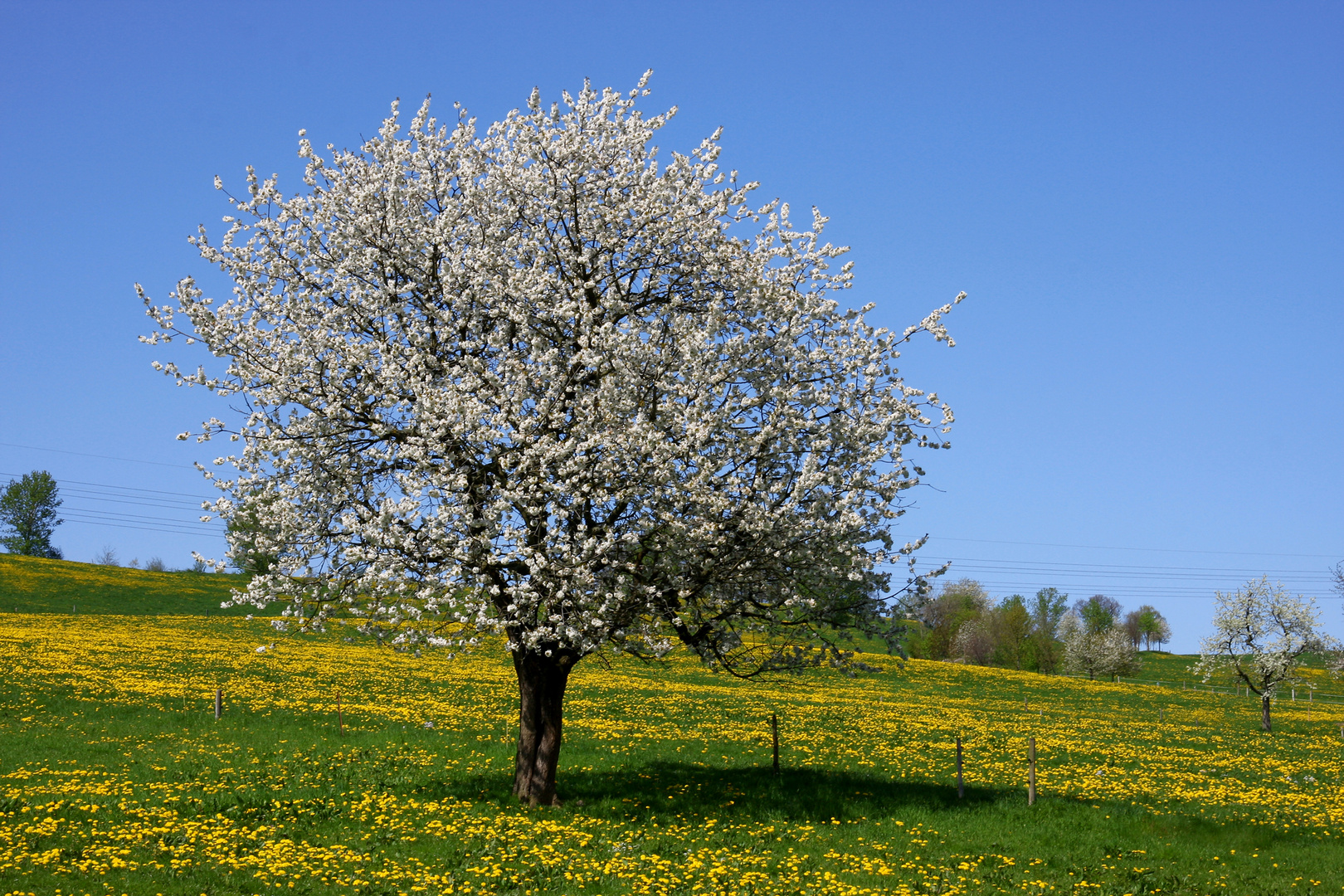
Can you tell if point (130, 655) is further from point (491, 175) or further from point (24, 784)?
point (491, 175)

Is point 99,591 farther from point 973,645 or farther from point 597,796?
point 973,645

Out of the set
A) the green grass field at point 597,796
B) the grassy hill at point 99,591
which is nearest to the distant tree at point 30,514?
the grassy hill at point 99,591

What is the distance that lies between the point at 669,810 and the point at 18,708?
86.1 feet

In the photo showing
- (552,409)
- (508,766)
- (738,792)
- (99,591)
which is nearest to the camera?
(552,409)

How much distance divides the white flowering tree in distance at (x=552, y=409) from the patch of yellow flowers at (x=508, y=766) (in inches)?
104

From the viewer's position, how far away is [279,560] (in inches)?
829

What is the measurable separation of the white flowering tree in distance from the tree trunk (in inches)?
2.7

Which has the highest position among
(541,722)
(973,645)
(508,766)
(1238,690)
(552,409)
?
(552,409)

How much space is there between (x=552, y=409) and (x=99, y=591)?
95487 mm

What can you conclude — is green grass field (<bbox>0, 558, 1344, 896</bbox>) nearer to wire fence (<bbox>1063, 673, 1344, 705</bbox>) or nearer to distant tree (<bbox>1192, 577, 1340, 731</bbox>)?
distant tree (<bbox>1192, 577, 1340, 731</bbox>)

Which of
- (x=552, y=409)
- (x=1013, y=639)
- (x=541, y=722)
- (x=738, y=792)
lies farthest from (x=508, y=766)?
(x=1013, y=639)

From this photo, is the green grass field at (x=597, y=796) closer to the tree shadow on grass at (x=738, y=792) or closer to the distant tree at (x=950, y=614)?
the tree shadow on grass at (x=738, y=792)

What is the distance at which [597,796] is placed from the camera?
2423 cm

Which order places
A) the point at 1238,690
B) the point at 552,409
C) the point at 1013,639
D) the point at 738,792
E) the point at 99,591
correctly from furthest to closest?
the point at 1013,639 < the point at 1238,690 < the point at 99,591 < the point at 738,792 < the point at 552,409
